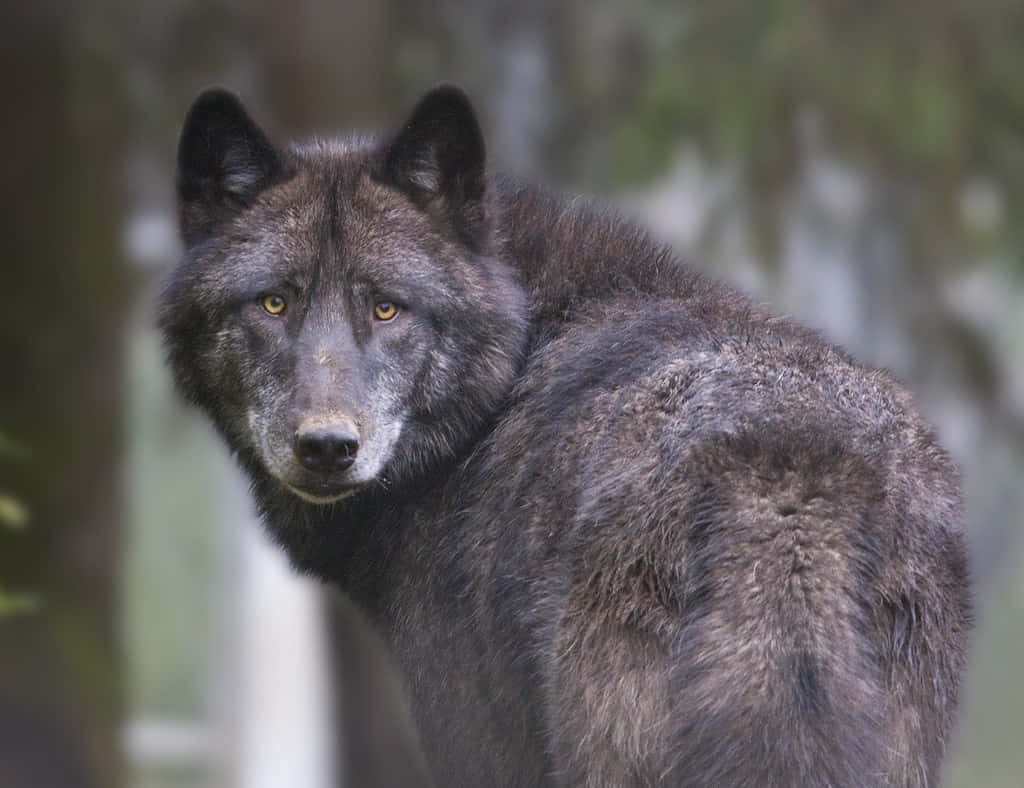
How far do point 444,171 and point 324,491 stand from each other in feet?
3.94

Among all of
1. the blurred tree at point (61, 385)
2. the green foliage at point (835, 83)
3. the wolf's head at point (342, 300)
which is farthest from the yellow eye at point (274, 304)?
the green foliage at point (835, 83)

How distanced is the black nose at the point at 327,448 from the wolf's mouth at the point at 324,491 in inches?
3.2

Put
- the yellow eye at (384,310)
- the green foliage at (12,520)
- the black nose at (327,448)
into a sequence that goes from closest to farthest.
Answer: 1. the black nose at (327,448)
2. the yellow eye at (384,310)
3. the green foliage at (12,520)

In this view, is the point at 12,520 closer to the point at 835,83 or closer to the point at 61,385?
the point at 61,385

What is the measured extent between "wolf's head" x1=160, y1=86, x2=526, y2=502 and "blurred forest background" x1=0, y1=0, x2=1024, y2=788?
579 centimetres

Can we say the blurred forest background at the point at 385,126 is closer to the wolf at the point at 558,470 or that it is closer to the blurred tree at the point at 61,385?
the blurred tree at the point at 61,385

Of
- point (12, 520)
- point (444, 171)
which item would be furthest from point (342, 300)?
point (12, 520)

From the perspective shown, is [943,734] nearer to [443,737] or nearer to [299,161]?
[443,737]

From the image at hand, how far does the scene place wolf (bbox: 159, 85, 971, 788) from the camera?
378 cm

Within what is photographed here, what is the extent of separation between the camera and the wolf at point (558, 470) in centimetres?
378

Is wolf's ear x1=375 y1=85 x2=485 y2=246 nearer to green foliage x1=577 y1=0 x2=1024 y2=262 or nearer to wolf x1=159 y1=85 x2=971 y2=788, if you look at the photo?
wolf x1=159 y1=85 x2=971 y2=788

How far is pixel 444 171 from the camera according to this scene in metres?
5.27

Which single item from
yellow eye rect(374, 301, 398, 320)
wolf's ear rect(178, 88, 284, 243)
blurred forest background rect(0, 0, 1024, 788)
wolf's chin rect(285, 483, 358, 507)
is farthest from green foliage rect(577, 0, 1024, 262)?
wolf's chin rect(285, 483, 358, 507)

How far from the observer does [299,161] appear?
211 inches
